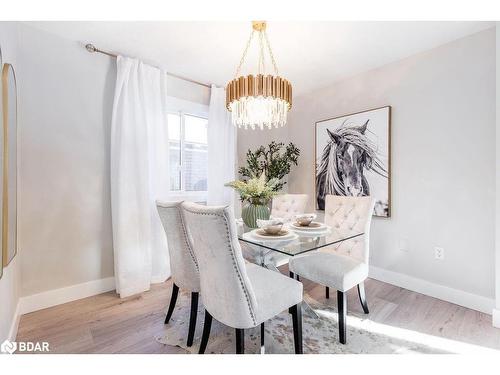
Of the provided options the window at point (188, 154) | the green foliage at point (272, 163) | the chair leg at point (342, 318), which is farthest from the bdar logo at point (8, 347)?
the green foliage at point (272, 163)

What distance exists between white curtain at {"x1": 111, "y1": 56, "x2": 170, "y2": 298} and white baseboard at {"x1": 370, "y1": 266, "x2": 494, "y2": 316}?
249 centimetres

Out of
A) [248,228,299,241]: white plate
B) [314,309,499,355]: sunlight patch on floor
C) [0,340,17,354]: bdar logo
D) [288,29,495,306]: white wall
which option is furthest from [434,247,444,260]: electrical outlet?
[0,340,17,354]: bdar logo

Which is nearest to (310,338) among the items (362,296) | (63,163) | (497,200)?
(362,296)

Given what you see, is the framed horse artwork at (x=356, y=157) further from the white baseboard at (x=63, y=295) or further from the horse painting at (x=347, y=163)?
the white baseboard at (x=63, y=295)

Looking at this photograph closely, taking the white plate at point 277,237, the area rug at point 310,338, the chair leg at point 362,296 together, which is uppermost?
the white plate at point 277,237

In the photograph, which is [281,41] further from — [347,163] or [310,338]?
[310,338]

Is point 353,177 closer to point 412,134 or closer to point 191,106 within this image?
point 412,134

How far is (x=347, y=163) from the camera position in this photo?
2895 mm

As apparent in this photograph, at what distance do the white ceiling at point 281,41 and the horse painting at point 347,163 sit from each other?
0.75m

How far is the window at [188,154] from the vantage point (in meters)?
3.02

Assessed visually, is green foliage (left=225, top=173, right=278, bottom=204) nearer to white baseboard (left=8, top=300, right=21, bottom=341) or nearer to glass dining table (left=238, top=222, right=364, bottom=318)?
glass dining table (left=238, top=222, right=364, bottom=318)

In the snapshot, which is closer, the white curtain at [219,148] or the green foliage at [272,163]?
the white curtain at [219,148]

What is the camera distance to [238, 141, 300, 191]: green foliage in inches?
130

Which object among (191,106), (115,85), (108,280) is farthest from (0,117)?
(191,106)
